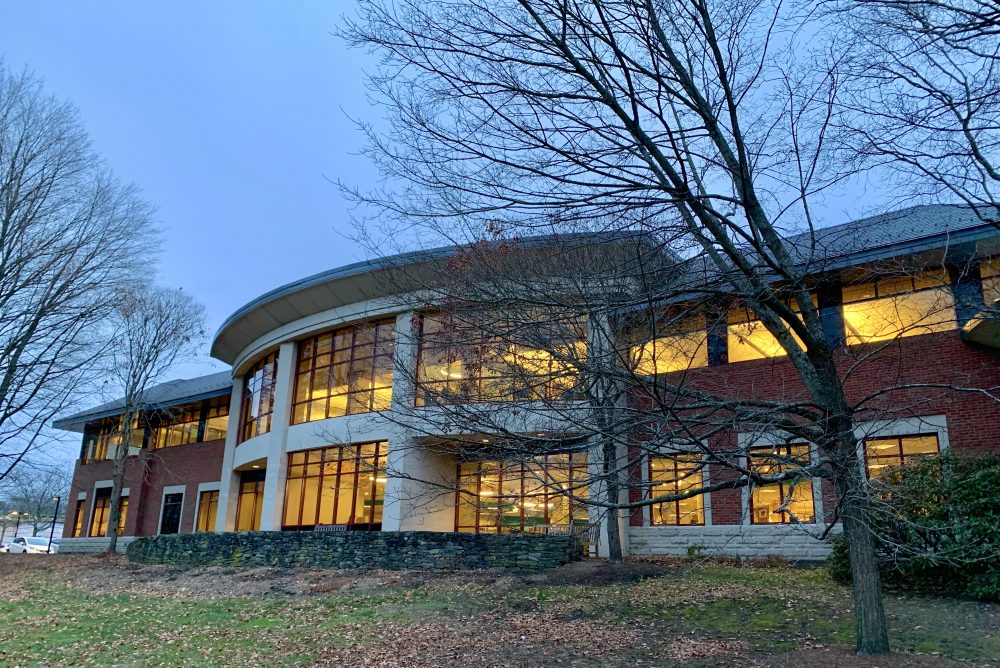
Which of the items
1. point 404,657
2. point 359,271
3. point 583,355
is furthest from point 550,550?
point 359,271

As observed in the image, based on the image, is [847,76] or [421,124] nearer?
[421,124]

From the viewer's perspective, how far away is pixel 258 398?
27.7 metres

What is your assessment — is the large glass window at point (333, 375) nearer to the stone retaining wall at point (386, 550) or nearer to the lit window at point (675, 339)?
the stone retaining wall at point (386, 550)

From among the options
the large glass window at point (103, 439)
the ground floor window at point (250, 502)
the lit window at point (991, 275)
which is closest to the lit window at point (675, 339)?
the lit window at point (991, 275)

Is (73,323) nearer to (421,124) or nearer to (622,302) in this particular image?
(421,124)

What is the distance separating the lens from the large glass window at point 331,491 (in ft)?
74.5

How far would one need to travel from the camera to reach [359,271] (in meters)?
21.7

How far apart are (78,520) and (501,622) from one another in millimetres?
34487

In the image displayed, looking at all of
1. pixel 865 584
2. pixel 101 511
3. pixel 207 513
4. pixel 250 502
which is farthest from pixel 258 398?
pixel 865 584

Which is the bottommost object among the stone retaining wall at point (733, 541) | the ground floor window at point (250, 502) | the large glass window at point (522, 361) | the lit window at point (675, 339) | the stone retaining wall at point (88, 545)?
the stone retaining wall at point (88, 545)

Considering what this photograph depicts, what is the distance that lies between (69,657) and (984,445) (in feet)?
52.7

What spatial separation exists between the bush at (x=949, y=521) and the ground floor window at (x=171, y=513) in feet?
94.3

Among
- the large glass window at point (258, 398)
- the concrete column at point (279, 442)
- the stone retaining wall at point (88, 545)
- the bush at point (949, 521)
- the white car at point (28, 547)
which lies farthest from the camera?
the white car at point (28, 547)

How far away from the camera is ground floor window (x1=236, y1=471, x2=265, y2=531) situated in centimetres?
2812
